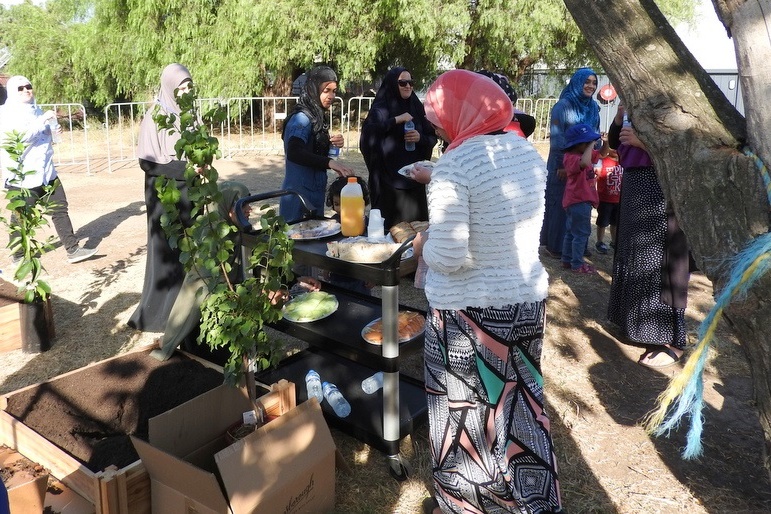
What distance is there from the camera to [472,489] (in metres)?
2.48

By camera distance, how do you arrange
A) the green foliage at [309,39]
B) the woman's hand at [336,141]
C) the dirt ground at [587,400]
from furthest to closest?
the green foliage at [309,39] → the woman's hand at [336,141] → the dirt ground at [587,400]

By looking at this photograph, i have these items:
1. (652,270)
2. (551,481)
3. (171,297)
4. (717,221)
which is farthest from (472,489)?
(171,297)

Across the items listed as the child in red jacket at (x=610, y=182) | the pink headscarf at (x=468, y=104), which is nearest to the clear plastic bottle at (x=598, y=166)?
the child in red jacket at (x=610, y=182)

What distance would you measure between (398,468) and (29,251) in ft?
9.49

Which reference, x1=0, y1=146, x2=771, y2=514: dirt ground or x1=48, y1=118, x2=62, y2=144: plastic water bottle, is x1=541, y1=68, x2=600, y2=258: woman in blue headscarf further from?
x1=48, y1=118, x2=62, y2=144: plastic water bottle

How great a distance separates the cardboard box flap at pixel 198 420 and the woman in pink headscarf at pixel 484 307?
95 centimetres

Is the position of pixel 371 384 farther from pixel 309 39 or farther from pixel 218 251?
pixel 309 39

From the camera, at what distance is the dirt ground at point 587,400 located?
295 cm

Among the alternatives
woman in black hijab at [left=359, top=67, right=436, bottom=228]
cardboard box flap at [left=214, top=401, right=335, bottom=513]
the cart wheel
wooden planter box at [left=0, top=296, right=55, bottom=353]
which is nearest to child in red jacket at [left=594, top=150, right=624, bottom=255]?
woman in black hijab at [left=359, top=67, right=436, bottom=228]

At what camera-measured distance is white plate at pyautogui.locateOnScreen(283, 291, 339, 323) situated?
3279 millimetres

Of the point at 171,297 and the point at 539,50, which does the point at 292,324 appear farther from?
the point at 539,50

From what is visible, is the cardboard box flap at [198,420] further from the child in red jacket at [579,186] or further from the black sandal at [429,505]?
the child in red jacket at [579,186]

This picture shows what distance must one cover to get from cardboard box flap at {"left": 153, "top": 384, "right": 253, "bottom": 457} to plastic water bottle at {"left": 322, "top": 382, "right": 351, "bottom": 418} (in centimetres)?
53

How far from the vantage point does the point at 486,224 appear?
2213 millimetres
